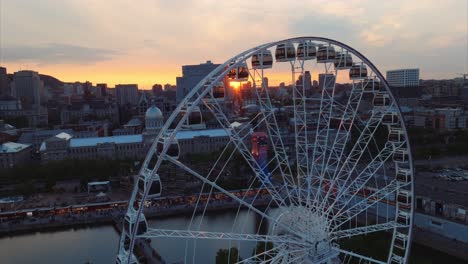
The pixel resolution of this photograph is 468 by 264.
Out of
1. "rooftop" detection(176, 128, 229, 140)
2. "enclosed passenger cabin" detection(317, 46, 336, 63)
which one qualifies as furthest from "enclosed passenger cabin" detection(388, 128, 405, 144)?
"rooftop" detection(176, 128, 229, 140)

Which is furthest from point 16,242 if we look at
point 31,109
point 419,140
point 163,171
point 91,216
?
point 31,109

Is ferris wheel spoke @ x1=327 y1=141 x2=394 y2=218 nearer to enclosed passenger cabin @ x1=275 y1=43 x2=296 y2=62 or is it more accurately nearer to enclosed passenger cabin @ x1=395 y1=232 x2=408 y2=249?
enclosed passenger cabin @ x1=395 y1=232 x2=408 y2=249

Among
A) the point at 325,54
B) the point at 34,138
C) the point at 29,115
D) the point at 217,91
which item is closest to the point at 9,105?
the point at 29,115

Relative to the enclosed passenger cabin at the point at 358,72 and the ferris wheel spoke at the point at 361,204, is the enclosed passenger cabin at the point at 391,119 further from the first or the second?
the ferris wheel spoke at the point at 361,204

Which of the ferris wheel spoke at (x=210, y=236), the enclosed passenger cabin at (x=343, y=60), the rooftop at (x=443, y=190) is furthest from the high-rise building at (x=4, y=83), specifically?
the ferris wheel spoke at (x=210, y=236)

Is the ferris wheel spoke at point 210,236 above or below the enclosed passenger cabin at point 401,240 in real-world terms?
above
